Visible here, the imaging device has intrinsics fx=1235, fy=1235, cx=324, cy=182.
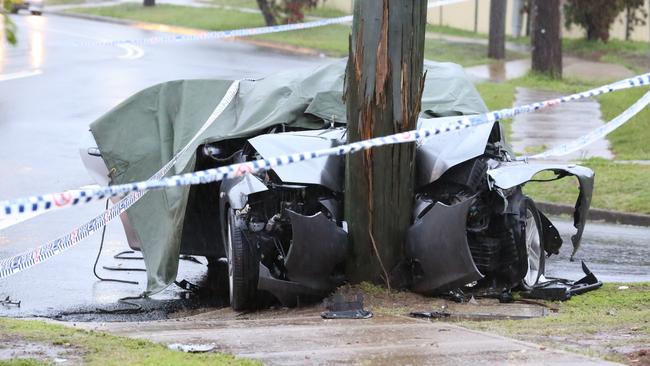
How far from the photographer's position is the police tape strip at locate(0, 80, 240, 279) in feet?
29.2

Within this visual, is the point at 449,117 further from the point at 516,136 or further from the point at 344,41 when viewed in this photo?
the point at 344,41

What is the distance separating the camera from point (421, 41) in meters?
8.05

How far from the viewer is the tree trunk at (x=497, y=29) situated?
27062mm

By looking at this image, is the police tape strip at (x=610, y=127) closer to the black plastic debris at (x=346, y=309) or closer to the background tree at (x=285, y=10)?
the black plastic debris at (x=346, y=309)

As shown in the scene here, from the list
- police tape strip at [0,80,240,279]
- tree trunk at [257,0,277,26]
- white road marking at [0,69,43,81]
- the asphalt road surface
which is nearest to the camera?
police tape strip at [0,80,240,279]

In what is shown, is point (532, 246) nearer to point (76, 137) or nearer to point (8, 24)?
point (8, 24)

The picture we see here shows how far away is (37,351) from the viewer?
19.3 feet

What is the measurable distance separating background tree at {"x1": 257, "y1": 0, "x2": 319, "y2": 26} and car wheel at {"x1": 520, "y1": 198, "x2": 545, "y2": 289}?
24.9 meters

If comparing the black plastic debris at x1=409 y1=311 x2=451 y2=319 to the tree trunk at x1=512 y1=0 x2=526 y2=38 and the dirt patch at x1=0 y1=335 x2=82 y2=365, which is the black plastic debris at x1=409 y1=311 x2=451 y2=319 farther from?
the tree trunk at x1=512 y1=0 x2=526 y2=38

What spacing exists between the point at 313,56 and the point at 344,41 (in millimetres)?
2898

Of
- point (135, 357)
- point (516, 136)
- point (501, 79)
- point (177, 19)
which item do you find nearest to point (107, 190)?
point (135, 357)

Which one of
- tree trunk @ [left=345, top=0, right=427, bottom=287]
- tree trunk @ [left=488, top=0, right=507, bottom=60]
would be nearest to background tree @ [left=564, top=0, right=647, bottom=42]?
tree trunk @ [left=488, top=0, right=507, bottom=60]

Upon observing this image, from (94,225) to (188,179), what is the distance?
2.78 meters

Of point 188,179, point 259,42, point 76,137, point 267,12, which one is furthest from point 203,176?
point 267,12
